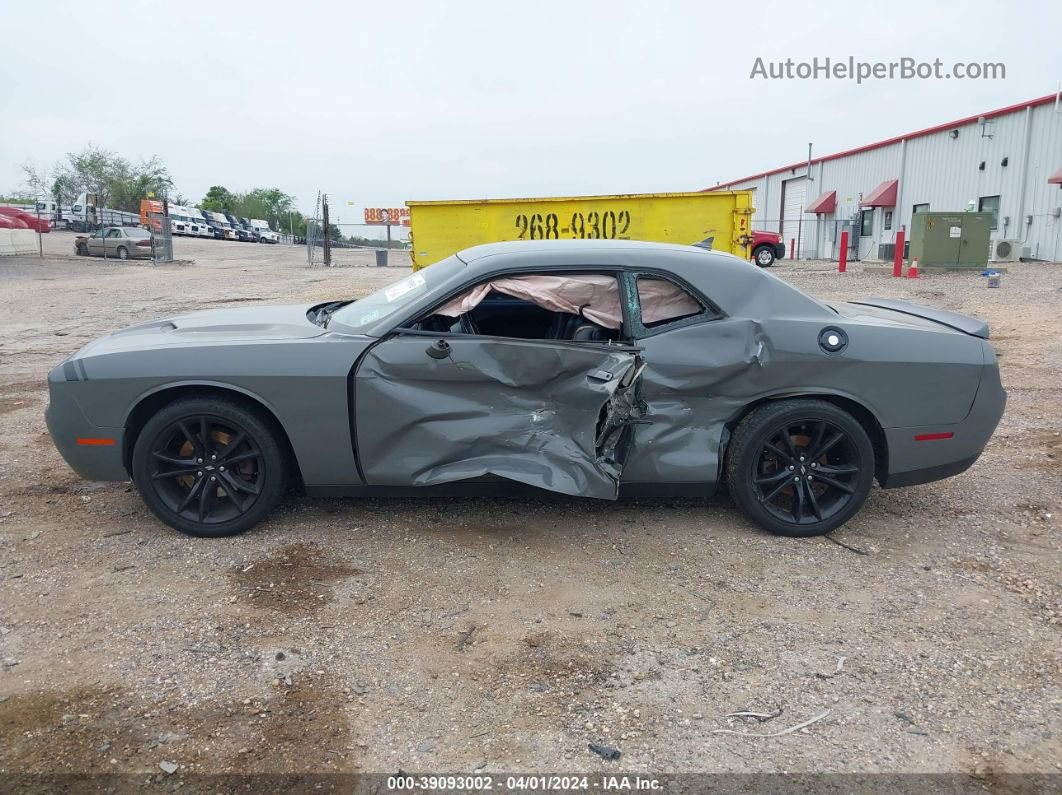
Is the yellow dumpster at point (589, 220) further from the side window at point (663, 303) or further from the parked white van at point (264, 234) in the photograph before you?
the parked white van at point (264, 234)

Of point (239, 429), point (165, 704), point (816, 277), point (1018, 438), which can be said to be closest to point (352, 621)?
point (165, 704)

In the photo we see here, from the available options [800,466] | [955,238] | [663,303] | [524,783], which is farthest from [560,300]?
[955,238]

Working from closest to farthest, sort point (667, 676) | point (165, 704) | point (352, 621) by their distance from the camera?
point (165, 704), point (667, 676), point (352, 621)

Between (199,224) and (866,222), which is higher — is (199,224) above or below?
above

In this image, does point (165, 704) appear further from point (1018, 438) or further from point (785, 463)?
point (1018, 438)

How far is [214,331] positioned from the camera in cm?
424

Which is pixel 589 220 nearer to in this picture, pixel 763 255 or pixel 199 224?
→ pixel 763 255

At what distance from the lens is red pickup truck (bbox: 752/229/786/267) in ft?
86.8

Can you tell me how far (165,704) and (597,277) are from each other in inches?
107

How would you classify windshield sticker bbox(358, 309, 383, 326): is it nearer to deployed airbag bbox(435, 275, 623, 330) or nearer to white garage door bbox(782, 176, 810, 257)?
deployed airbag bbox(435, 275, 623, 330)

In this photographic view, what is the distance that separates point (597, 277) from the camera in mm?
4102

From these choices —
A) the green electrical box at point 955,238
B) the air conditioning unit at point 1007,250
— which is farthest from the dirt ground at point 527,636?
the air conditioning unit at point 1007,250

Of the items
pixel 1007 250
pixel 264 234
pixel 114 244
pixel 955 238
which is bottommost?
pixel 114 244

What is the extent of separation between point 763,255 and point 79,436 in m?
25.9
